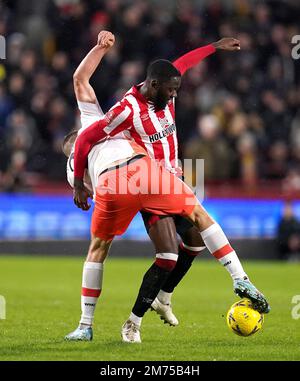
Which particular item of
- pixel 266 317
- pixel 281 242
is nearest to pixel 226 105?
pixel 281 242

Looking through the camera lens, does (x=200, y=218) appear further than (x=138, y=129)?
No

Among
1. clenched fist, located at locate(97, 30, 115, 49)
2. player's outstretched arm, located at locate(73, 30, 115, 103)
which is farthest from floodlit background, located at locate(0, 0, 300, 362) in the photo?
A: clenched fist, located at locate(97, 30, 115, 49)

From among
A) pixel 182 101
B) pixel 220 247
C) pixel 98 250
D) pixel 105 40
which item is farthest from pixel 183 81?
pixel 220 247

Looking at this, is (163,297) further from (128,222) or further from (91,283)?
(128,222)

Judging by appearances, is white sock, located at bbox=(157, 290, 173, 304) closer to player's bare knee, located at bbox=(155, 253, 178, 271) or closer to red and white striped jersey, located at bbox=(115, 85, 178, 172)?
player's bare knee, located at bbox=(155, 253, 178, 271)

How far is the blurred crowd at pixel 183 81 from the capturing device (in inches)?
720

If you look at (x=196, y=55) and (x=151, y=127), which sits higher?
(x=196, y=55)

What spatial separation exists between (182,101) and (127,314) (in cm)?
906

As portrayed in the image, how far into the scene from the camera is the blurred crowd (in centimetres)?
1828

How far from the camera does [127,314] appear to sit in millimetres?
10164

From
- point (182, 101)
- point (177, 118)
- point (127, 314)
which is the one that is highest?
point (182, 101)

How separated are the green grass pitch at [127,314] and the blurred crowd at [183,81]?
7.60 ft
